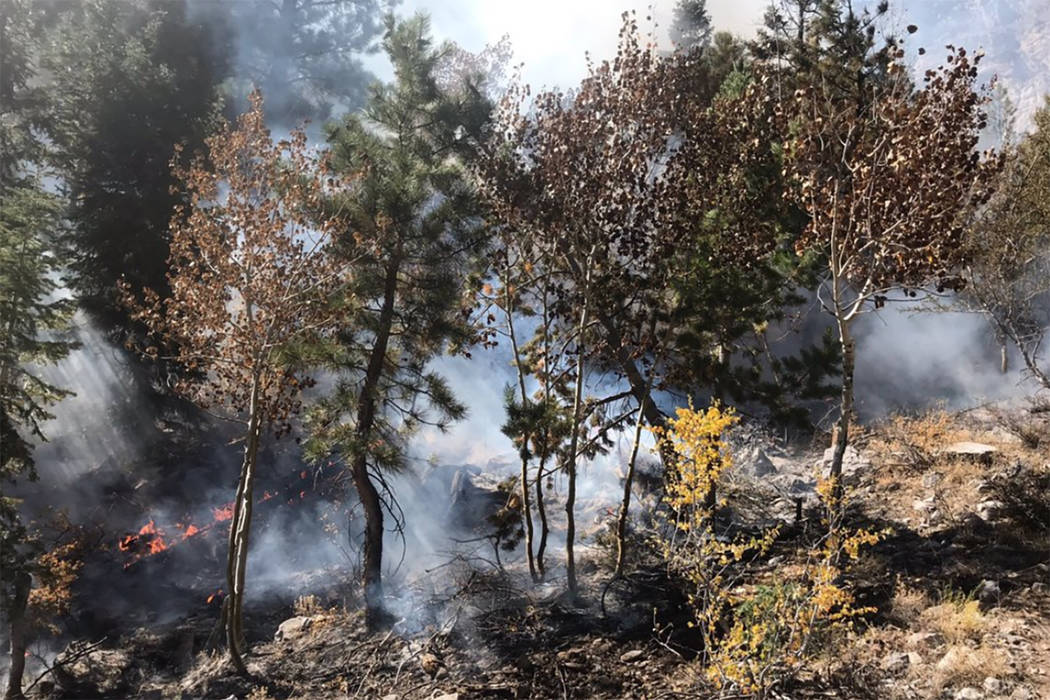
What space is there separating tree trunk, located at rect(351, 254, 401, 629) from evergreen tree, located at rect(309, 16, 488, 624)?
0.05 ft

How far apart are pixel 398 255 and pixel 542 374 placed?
10.00ft

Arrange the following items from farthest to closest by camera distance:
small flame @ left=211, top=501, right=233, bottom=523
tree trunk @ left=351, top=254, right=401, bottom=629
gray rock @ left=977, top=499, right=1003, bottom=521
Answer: small flame @ left=211, top=501, right=233, bottom=523
tree trunk @ left=351, top=254, right=401, bottom=629
gray rock @ left=977, top=499, right=1003, bottom=521

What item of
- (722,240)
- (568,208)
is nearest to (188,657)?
(568,208)

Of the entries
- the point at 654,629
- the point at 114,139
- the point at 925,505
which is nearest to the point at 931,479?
the point at 925,505

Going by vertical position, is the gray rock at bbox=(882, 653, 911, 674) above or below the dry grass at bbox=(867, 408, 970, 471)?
below

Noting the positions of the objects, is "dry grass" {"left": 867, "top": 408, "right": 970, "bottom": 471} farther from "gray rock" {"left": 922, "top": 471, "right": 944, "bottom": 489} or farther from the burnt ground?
"gray rock" {"left": 922, "top": 471, "right": 944, "bottom": 489}

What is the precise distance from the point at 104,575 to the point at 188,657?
5.02 metres

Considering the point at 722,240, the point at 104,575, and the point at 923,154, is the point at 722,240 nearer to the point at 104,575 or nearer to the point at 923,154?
the point at 923,154

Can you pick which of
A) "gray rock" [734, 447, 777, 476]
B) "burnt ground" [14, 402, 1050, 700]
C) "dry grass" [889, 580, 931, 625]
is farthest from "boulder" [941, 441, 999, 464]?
"dry grass" [889, 580, 931, 625]

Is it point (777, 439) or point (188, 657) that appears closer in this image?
point (188, 657)

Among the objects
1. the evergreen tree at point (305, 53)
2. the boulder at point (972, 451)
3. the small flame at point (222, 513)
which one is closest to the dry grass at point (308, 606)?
the small flame at point (222, 513)

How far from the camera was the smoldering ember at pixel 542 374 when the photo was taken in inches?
265

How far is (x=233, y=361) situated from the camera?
25.6 feet

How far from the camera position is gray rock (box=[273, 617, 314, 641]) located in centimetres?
953
